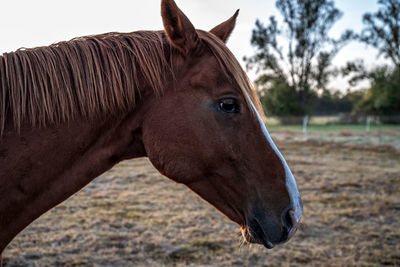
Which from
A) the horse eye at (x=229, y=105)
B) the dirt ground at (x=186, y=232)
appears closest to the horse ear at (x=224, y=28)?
the horse eye at (x=229, y=105)

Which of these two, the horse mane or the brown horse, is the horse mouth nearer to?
the brown horse

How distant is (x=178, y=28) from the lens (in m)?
1.35

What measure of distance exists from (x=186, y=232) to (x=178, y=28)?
130 inches

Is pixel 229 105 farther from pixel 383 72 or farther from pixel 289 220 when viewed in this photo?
pixel 383 72

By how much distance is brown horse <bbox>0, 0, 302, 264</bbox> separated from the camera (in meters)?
1.24

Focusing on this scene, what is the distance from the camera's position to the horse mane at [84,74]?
4.01 feet

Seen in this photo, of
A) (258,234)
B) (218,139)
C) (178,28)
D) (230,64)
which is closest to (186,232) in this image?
(258,234)

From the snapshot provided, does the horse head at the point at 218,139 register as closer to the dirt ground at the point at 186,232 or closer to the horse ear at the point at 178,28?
the horse ear at the point at 178,28

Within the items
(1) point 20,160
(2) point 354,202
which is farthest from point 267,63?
(1) point 20,160

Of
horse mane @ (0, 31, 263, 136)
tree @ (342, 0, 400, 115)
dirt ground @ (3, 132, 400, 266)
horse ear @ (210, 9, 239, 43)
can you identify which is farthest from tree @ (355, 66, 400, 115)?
horse mane @ (0, 31, 263, 136)

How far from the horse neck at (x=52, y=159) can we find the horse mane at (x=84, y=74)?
0.05 meters

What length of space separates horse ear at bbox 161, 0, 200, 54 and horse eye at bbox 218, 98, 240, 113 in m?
0.29

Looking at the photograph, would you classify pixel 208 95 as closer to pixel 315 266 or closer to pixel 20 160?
pixel 20 160

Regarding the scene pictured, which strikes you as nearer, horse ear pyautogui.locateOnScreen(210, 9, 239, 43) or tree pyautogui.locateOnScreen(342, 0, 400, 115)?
horse ear pyautogui.locateOnScreen(210, 9, 239, 43)
